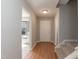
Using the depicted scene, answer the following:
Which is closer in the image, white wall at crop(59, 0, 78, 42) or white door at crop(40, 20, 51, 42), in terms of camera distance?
white wall at crop(59, 0, 78, 42)

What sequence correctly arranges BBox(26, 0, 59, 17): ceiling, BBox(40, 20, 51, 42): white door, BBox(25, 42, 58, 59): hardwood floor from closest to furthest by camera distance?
BBox(26, 0, 59, 17): ceiling < BBox(25, 42, 58, 59): hardwood floor < BBox(40, 20, 51, 42): white door

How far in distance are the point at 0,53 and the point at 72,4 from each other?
4.69m

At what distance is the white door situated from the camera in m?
10.9

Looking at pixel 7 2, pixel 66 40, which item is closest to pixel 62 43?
pixel 66 40

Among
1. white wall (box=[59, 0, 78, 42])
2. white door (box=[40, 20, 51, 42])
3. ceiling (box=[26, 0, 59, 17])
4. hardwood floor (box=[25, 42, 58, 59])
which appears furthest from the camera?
white door (box=[40, 20, 51, 42])

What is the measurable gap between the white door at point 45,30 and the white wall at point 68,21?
519 cm

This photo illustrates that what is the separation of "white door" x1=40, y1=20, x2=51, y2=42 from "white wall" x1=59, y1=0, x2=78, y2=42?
5.19 metres

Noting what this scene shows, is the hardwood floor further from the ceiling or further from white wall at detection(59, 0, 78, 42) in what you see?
the ceiling

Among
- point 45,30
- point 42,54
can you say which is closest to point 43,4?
point 42,54

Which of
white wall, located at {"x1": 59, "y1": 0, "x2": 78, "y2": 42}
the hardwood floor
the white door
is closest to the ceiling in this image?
white wall, located at {"x1": 59, "y1": 0, "x2": 78, "y2": 42}

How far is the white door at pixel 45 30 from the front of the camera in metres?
10.9

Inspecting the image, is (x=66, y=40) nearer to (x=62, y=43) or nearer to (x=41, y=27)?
(x=62, y=43)

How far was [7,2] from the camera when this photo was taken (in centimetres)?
210

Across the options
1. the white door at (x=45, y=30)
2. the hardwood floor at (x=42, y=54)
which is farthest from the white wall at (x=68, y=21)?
the white door at (x=45, y=30)
